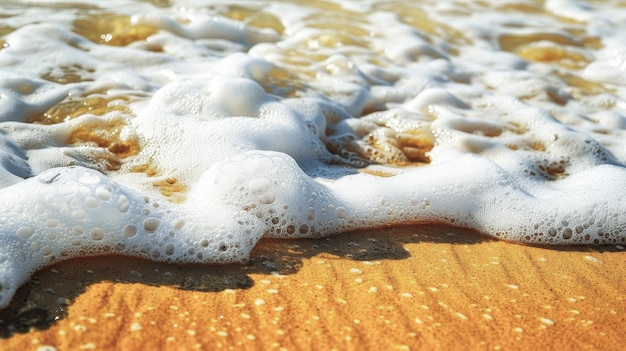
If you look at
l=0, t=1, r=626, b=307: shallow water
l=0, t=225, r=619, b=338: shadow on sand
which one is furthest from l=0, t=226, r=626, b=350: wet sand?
l=0, t=1, r=626, b=307: shallow water

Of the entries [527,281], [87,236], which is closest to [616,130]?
[527,281]

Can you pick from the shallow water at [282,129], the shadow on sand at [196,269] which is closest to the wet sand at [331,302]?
the shadow on sand at [196,269]

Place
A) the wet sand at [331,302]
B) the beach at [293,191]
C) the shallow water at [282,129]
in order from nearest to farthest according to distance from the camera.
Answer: the wet sand at [331,302]
the beach at [293,191]
the shallow water at [282,129]

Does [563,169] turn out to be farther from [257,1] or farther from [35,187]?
[257,1]

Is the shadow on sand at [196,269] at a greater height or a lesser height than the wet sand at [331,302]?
lesser

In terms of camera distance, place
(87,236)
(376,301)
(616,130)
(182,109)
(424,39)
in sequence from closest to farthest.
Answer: (376,301), (87,236), (182,109), (616,130), (424,39)

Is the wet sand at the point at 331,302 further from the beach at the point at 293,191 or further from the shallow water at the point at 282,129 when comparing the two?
the shallow water at the point at 282,129

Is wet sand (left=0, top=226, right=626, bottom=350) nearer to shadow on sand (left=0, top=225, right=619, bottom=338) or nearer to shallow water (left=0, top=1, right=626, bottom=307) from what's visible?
shadow on sand (left=0, top=225, right=619, bottom=338)
